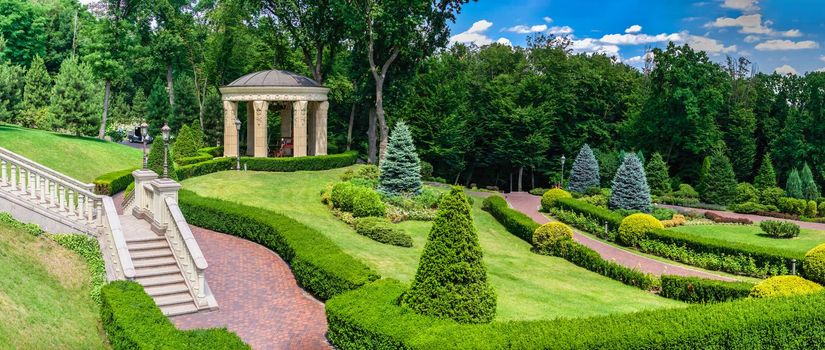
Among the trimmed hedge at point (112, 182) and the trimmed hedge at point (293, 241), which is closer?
the trimmed hedge at point (293, 241)

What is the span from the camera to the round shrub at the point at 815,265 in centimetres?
2169

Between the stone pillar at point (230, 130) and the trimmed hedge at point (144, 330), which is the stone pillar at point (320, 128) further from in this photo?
the trimmed hedge at point (144, 330)

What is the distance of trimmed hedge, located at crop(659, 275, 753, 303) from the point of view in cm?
2088

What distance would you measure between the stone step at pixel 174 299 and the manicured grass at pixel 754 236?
91.5ft

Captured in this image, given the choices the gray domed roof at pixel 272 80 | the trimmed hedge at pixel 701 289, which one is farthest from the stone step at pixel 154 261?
the gray domed roof at pixel 272 80

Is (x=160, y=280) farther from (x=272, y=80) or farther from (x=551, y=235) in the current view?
(x=272, y=80)

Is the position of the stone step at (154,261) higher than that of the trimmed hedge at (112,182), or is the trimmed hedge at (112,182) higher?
the trimmed hedge at (112,182)

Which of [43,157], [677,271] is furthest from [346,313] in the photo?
A: [43,157]

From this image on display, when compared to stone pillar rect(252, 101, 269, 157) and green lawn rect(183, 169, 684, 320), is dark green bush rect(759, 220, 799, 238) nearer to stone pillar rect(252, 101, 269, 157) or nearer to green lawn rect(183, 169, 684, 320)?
green lawn rect(183, 169, 684, 320)

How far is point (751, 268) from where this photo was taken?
26266mm

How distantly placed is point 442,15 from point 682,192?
25985mm

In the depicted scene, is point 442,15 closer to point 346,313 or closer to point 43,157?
point 43,157

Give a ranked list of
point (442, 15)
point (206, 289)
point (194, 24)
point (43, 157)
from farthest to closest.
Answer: point (194, 24) < point (442, 15) < point (43, 157) < point (206, 289)

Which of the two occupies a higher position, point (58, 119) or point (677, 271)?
point (58, 119)
